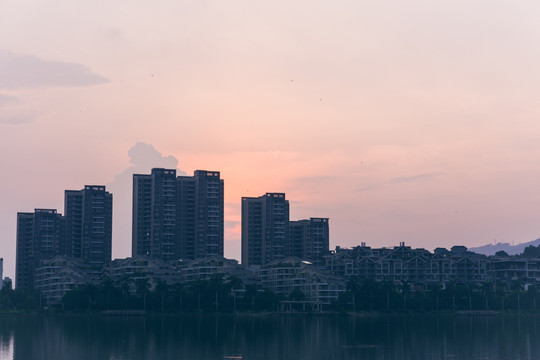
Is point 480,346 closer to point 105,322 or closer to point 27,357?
point 27,357

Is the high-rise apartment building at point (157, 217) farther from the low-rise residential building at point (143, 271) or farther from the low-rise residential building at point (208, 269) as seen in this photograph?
the low-rise residential building at point (208, 269)

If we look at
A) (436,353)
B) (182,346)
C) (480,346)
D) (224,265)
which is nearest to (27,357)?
(182,346)

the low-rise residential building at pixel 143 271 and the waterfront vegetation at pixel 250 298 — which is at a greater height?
the low-rise residential building at pixel 143 271

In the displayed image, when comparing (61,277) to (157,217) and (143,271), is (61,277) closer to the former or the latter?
(143,271)

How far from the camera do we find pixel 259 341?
92688 mm

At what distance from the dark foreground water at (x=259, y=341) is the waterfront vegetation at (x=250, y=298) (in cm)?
2643

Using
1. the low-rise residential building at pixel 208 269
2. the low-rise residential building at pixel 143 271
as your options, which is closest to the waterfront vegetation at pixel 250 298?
the low-rise residential building at pixel 143 271

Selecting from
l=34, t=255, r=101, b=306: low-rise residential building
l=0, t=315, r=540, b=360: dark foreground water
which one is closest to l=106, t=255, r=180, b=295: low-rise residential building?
l=34, t=255, r=101, b=306: low-rise residential building

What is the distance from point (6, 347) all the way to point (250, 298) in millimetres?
80868

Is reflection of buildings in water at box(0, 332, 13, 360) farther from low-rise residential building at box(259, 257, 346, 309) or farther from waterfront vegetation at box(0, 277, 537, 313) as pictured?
low-rise residential building at box(259, 257, 346, 309)

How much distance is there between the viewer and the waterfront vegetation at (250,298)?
158 metres

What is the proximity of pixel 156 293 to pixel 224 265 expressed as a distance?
23.6 m

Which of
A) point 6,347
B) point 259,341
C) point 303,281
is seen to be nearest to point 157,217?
point 303,281

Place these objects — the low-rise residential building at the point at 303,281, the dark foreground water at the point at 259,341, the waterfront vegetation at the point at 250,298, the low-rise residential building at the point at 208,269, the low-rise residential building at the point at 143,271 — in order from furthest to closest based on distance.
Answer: the low-rise residential building at the point at 208,269
the low-rise residential building at the point at 303,281
the low-rise residential building at the point at 143,271
the waterfront vegetation at the point at 250,298
the dark foreground water at the point at 259,341
